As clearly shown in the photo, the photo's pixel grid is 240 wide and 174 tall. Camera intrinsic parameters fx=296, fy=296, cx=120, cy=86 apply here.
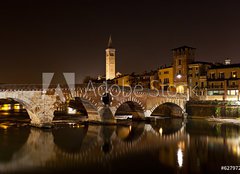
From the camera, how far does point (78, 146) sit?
23422 millimetres

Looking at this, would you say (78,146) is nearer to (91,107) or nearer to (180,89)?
(91,107)

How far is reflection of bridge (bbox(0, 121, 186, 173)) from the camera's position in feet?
61.1

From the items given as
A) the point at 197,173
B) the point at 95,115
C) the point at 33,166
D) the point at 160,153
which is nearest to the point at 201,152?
the point at 160,153

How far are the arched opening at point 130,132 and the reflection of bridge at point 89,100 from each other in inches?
99.4

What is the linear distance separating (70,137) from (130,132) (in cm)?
695

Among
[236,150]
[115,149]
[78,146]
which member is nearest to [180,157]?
[236,150]

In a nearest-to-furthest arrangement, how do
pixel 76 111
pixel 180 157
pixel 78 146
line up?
1. pixel 180 157
2. pixel 78 146
3. pixel 76 111

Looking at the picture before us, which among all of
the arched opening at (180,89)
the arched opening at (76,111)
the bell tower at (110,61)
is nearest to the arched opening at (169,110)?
the arched opening at (180,89)

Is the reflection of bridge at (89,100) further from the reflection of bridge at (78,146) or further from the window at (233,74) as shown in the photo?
the window at (233,74)

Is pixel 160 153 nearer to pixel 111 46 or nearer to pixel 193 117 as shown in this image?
pixel 193 117

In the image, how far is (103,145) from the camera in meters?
24.1

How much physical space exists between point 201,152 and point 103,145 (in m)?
7.71

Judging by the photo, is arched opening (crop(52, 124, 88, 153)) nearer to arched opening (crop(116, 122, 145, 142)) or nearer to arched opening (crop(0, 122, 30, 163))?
arched opening (crop(0, 122, 30, 163))

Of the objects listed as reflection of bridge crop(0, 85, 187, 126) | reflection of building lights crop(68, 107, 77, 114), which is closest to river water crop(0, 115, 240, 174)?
reflection of bridge crop(0, 85, 187, 126)
